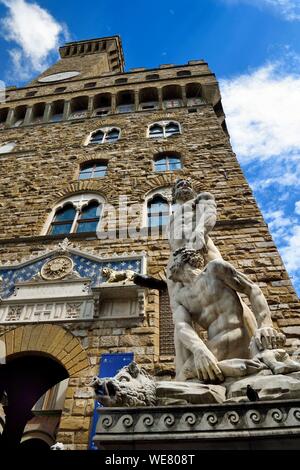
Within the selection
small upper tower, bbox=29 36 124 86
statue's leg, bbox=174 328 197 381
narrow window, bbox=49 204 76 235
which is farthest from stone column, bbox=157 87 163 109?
statue's leg, bbox=174 328 197 381

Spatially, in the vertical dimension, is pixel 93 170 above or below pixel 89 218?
above

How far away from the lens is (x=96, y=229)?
707 cm

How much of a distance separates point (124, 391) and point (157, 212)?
220 inches

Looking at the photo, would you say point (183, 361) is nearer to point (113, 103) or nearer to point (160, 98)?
point (160, 98)

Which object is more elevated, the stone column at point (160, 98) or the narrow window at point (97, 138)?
the stone column at point (160, 98)

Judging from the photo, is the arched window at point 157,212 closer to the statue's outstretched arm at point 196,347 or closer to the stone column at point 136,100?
the statue's outstretched arm at point 196,347

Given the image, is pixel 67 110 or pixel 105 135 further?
pixel 67 110

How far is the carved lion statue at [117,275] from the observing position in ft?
17.4

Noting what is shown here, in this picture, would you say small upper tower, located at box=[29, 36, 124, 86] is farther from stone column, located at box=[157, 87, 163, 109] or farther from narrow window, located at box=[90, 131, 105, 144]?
narrow window, located at box=[90, 131, 105, 144]

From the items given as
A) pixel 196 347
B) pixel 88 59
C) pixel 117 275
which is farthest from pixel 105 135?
pixel 88 59

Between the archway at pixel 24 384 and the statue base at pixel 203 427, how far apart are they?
3988mm

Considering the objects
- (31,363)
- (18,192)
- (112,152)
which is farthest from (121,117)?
(31,363)

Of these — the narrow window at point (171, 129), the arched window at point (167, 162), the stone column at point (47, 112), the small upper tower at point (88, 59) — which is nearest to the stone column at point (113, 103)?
the stone column at point (47, 112)
